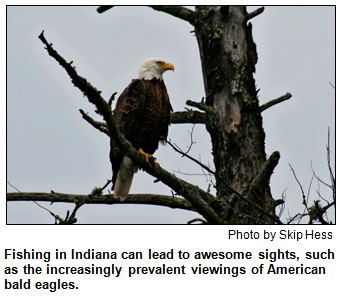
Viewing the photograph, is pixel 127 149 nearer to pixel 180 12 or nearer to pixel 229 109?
pixel 229 109

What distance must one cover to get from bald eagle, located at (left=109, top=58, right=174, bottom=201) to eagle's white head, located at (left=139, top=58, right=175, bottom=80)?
51 millimetres

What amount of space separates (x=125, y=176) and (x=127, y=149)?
81.6 inches

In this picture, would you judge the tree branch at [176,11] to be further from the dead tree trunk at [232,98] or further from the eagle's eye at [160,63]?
the eagle's eye at [160,63]

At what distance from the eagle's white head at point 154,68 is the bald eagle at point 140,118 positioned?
5 cm

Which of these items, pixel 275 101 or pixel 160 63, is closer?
pixel 275 101

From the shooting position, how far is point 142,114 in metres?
5.68

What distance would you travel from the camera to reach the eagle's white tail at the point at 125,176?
5.93 m

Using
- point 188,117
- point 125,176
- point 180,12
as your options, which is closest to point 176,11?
point 180,12

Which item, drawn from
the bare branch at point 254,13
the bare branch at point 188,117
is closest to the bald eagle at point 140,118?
the bare branch at point 188,117

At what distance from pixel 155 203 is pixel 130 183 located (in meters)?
1.15

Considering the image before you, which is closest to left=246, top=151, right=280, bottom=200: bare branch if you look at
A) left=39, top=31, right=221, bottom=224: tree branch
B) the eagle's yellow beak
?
left=39, top=31, right=221, bottom=224: tree branch
